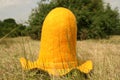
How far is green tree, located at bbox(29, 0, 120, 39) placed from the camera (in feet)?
87.6

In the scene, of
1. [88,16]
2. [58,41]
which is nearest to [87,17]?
[88,16]

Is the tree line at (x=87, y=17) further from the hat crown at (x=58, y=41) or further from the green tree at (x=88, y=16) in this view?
the hat crown at (x=58, y=41)

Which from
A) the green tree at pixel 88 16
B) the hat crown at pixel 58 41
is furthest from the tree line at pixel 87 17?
the hat crown at pixel 58 41

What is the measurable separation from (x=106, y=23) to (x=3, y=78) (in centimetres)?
2497

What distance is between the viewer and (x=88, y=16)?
27516 millimetres

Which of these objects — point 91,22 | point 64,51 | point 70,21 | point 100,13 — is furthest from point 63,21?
point 100,13

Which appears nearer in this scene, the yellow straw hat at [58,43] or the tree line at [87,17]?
the yellow straw hat at [58,43]

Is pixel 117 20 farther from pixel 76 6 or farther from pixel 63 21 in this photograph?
pixel 63 21

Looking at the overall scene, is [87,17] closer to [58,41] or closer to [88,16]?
[88,16]

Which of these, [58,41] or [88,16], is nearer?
[58,41]

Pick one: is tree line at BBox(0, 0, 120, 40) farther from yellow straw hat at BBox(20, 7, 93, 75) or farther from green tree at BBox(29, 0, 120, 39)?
yellow straw hat at BBox(20, 7, 93, 75)

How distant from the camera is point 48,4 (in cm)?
2900

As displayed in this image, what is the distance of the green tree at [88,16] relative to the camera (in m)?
26.7

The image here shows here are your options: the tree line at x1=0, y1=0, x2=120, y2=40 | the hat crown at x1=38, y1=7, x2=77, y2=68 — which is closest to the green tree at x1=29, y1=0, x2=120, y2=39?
the tree line at x1=0, y1=0, x2=120, y2=40
